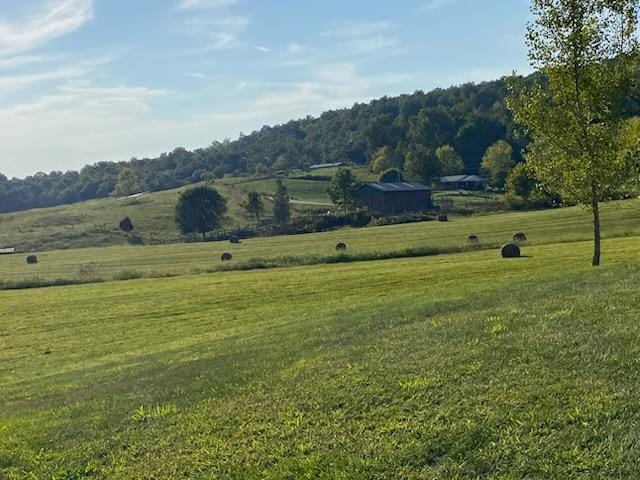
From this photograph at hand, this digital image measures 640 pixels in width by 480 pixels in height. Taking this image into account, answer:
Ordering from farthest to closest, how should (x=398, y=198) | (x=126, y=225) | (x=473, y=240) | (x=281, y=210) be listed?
1. (x=398, y=198)
2. (x=281, y=210)
3. (x=126, y=225)
4. (x=473, y=240)

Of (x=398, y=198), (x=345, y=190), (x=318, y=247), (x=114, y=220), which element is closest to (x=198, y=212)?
(x=114, y=220)

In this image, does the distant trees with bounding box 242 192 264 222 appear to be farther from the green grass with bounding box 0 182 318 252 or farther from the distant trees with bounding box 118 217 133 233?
the distant trees with bounding box 118 217 133 233

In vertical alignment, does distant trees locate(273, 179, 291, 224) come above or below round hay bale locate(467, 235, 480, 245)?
above

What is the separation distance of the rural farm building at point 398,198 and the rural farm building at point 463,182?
958 inches

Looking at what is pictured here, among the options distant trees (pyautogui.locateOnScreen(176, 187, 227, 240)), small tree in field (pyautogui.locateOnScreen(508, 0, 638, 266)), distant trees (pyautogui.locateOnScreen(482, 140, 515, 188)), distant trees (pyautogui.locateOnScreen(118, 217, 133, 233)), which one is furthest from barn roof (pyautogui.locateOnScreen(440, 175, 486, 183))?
small tree in field (pyautogui.locateOnScreen(508, 0, 638, 266))

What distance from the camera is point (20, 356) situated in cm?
2227

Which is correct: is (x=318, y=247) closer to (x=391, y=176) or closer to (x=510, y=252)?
(x=510, y=252)

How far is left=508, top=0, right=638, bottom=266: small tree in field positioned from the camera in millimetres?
26625

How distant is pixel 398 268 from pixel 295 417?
A: 30146 mm

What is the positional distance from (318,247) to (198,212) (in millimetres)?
50880

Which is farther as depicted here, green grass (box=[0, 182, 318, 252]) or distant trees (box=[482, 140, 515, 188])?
distant trees (box=[482, 140, 515, 188])

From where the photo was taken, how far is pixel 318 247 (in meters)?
63.0

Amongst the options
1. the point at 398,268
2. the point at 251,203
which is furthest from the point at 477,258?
the point at 251,203

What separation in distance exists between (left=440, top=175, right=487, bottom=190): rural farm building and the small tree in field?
12059 cm
